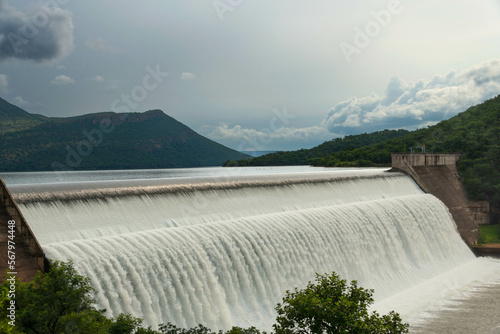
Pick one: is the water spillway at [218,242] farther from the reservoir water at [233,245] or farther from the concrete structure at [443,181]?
the concrete structure at [443,181]

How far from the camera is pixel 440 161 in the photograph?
38.7 meters

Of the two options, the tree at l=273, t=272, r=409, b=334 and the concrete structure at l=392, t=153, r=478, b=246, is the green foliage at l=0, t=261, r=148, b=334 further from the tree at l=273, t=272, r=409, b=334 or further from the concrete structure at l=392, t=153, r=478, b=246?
the concrete structure at l=392, t=153, r=478, b=246

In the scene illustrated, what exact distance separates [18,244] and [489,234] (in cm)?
3251

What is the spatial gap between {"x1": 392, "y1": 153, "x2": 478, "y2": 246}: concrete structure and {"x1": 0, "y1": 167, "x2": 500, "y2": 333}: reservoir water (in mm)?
5415

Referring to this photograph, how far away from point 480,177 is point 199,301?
106 feet

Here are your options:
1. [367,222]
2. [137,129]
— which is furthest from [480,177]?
[137,129]

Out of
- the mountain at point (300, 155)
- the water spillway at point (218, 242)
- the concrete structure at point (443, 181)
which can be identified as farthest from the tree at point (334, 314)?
the mountain at point (300, 155)

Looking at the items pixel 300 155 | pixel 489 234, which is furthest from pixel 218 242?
pixel 300 155

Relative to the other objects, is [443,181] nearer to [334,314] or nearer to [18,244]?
[334,314]

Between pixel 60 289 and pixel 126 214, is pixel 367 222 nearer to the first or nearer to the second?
pixel 126 214

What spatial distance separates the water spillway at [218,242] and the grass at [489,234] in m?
8.35

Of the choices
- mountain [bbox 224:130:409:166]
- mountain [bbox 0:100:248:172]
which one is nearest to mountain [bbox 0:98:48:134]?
mountain [bbox 0:100:248:172]

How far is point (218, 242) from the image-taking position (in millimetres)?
15305

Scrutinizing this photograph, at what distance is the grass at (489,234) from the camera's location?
3225 cm
